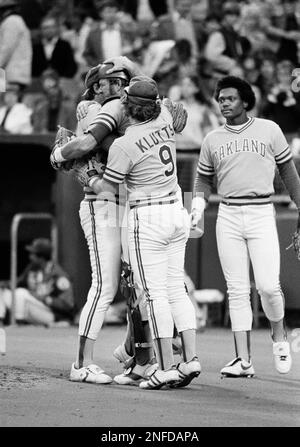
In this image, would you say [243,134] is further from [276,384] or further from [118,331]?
[118,331]

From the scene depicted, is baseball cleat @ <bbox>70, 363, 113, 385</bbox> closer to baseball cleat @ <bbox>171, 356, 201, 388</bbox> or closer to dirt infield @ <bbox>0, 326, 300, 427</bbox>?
dirt infield @ <bbox>0, 326, 300, 427</bbox>

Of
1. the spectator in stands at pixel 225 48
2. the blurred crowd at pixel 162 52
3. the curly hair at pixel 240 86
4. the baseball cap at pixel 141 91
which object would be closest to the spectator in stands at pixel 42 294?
the blurred crowd at pixel 162 52

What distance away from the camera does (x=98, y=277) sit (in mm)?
8508

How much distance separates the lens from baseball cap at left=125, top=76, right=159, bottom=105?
802 cm

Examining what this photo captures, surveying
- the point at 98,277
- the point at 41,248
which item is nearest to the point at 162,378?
the point at 98,277

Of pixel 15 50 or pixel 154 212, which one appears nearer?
pixel 154 212

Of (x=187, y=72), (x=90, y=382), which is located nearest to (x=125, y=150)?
(x=90, y=382)

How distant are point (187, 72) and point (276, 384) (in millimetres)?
8415

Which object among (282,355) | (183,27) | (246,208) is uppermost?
(183,27)

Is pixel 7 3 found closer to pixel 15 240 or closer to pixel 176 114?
pixel 15 240

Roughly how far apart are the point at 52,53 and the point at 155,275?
394 inches

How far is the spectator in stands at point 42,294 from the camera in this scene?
14.8 metres

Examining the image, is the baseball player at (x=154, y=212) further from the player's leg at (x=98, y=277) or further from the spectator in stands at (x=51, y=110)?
the spectator in stands at (x=51, y=110)

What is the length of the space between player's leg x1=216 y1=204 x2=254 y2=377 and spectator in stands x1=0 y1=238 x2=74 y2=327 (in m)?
5.78
